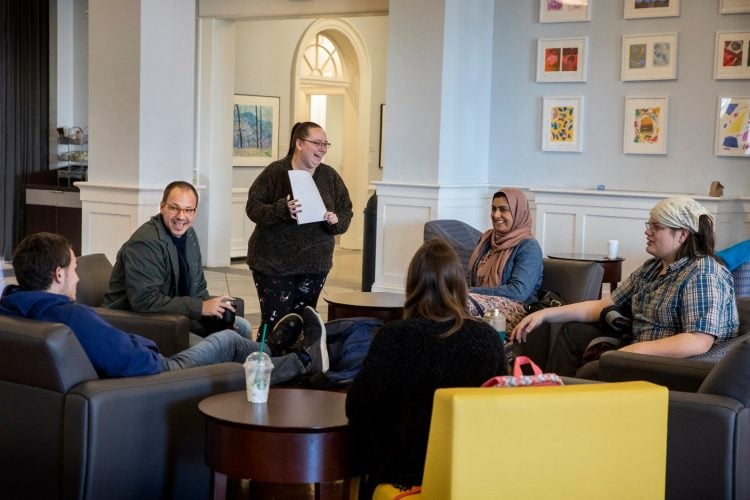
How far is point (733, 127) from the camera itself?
27.6 ft

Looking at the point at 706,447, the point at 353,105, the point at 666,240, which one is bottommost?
the point at 706,447

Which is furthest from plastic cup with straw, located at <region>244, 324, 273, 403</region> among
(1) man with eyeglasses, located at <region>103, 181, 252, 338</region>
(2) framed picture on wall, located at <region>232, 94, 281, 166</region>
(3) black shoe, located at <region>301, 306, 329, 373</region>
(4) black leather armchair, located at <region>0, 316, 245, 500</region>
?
(2) framed picture on wall, located at <region>232, 94, 281, 166</region>

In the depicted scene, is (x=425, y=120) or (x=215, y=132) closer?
(x=425, y=120)

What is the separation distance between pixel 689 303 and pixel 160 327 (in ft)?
7.53

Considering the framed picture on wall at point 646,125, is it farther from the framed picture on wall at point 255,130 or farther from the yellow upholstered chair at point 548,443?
the yellow upholstered chair at point 548,443

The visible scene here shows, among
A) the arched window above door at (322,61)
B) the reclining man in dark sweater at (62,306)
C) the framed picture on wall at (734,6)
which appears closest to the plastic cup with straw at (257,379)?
the reclining man in dark sweater at (62,306)

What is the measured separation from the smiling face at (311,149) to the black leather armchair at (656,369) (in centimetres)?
211

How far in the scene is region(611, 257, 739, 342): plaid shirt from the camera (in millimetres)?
4258

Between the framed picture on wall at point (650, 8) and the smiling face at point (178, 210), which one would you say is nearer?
the smiling face at point (178, 210)

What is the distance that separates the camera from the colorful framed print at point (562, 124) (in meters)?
9.09

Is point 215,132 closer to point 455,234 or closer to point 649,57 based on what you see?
point 455,234

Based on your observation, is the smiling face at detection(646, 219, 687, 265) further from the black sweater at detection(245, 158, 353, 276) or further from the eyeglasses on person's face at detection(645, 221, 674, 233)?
the black sweater at detection(245, 158, 353, 276)

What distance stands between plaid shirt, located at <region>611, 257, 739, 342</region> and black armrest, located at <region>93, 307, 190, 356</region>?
79.7 inches

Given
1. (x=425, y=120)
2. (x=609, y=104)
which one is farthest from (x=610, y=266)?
(x=425, y=120)
